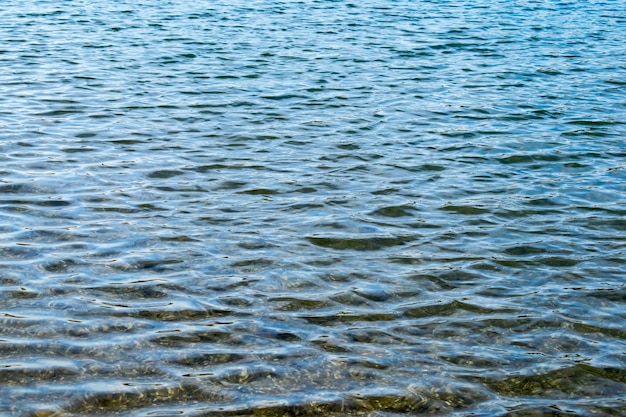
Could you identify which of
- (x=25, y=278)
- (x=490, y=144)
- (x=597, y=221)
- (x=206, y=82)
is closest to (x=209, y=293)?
(x=25, y=278)

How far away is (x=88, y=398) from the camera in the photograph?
273 inches

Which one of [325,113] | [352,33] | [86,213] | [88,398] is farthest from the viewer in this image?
[352,33]

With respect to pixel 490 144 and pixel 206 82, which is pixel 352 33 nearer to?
pixel 206 82

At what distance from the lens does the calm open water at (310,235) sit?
7391 millimetres

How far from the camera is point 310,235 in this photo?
1058 centimetres

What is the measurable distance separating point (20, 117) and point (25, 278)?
7237mm

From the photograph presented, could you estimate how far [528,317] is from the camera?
863 cm

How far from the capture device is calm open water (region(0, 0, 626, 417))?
7391mm

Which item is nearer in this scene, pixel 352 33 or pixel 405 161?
pixel 405 161

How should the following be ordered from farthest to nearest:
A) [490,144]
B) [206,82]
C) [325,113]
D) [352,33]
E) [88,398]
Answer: [352,33], [206,82], [325,113], [490,144], [88,398]

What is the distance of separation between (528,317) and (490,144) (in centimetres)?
658

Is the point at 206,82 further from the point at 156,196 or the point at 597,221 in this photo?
the point at 597,221

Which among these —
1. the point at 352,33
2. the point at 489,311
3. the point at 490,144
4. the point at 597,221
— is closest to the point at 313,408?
the point at 489,311

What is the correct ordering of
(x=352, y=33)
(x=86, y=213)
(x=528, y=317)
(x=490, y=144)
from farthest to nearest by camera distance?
(x=352, y=33), (x=490, y=144), (x=86, y=213), (x=528, y=317)
